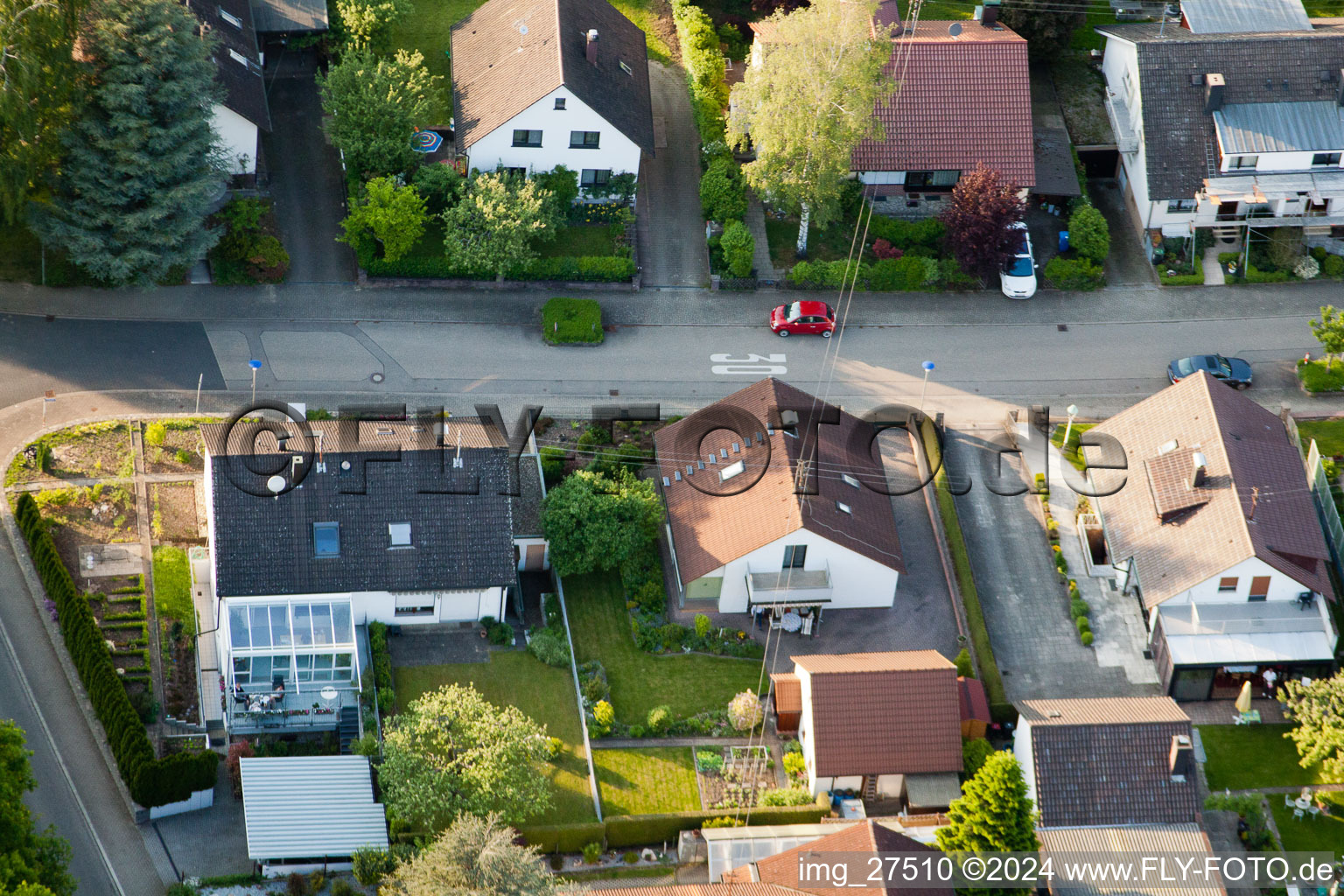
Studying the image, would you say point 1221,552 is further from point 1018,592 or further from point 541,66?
point 541,66

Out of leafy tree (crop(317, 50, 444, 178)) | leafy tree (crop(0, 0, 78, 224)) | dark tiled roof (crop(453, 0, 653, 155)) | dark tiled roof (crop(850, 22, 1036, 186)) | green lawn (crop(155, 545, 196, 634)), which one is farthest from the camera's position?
dark tiled roof (crop(850, 22, 1036, 186))

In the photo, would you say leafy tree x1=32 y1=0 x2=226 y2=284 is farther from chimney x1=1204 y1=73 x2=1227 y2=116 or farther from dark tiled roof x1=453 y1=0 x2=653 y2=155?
chimney x1=1204 y1=73 x2=1227 y2=116

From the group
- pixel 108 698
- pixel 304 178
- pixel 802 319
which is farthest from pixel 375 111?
pixel 108 698

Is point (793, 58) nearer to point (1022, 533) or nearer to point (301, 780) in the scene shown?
point (1022, 533)

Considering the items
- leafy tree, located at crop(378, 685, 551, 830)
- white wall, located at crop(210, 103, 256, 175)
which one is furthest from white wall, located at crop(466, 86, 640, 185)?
leafy tree, located at crop(378, 685, 551, 830)

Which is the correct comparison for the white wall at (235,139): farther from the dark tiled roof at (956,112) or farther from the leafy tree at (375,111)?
the dark tiled roof at (956,112)

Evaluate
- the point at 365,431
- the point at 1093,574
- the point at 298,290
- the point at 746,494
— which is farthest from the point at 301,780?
the point at 1093,574
